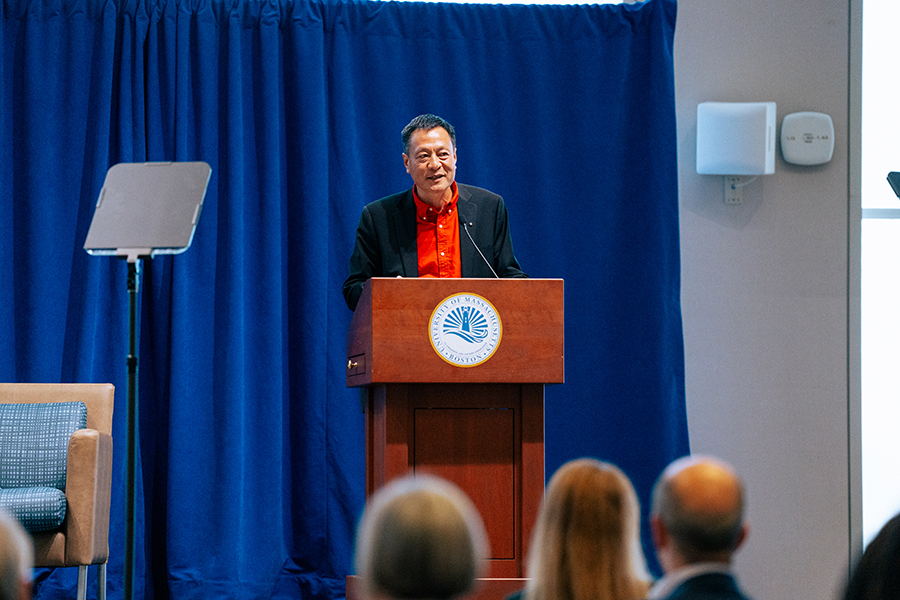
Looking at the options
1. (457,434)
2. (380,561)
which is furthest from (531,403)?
(380,561)

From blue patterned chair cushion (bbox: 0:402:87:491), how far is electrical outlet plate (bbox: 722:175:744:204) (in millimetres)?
3283

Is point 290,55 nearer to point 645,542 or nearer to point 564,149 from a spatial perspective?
point 564,149

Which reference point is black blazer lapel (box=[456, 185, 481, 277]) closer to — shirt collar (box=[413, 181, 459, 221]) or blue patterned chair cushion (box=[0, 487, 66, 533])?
shirt collar (box=[413, 181, 459, 221])

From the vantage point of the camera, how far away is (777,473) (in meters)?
4.64

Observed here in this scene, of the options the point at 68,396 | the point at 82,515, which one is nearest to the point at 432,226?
the point at 82,515

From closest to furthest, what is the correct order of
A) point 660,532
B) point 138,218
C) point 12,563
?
point 12,563, point 660,532, point 138,218

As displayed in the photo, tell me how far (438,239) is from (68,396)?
73.7 inches

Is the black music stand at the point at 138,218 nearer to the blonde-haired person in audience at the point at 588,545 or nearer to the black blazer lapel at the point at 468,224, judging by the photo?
the black blazer lapel at the point at 468,224

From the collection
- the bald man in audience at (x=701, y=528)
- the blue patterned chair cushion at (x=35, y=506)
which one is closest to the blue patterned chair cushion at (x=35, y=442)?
the blue patterned chair cushion at (x=35, y=506)

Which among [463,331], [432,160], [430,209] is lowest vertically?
[463,331]

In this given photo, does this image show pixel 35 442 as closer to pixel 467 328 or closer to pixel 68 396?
pixel 68 396

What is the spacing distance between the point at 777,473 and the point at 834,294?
0.97m

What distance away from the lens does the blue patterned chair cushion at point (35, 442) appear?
3701 mm

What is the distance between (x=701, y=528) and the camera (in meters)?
1.38
